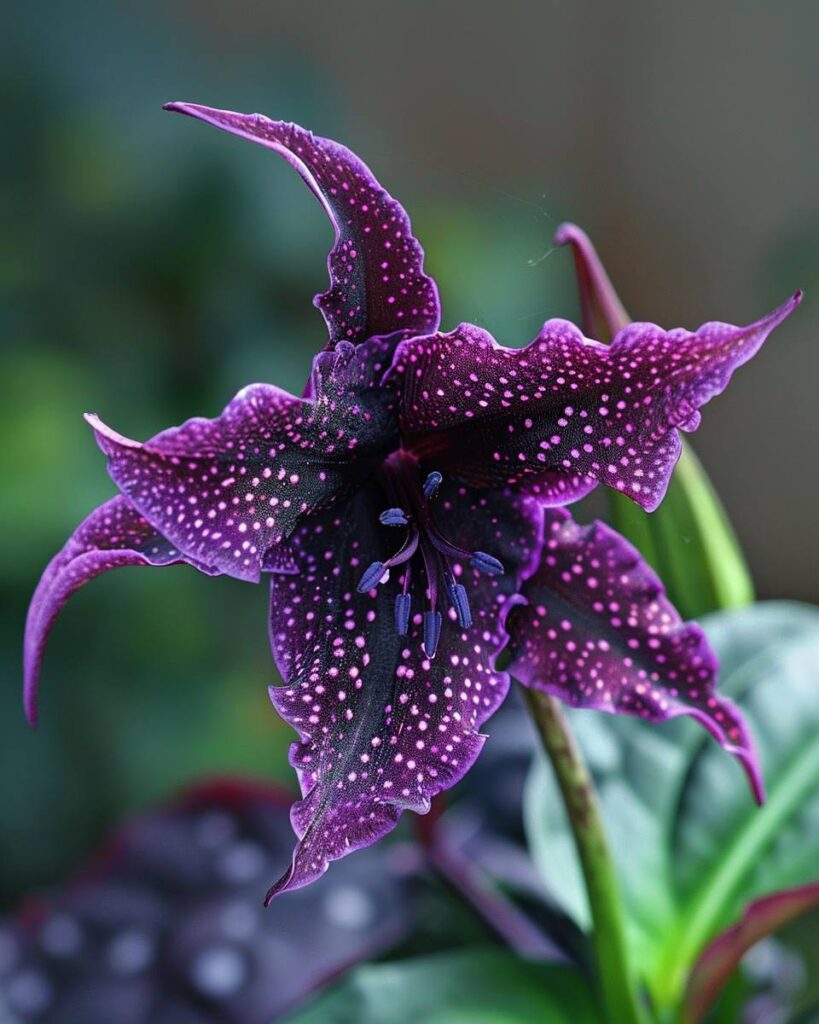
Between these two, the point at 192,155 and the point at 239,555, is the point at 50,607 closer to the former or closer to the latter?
the point at 239,555

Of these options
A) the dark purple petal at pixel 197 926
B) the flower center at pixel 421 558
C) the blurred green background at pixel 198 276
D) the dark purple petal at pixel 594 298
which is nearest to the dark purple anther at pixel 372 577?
the flower center at pixel 421 558

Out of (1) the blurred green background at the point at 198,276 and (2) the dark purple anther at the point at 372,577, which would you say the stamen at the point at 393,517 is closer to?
(2) the dark purple anther at the point at 372,577

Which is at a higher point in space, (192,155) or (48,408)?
(192,155)

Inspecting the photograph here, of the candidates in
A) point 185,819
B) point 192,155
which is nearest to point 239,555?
point 185,819

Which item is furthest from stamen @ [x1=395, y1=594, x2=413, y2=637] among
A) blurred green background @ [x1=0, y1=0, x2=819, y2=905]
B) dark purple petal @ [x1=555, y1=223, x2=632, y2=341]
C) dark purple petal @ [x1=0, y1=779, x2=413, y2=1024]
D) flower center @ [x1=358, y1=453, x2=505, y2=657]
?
blurred green background @ [x1=0, y1=0, x2=819, y2=905]

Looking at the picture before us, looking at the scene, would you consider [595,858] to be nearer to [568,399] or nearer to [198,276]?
[568,399]
